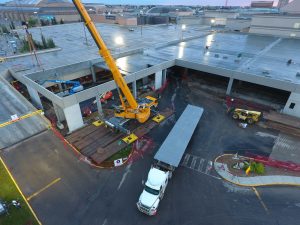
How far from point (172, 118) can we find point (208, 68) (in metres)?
15.0

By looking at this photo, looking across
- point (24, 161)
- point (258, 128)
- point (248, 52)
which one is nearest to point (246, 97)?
point (258, 128)

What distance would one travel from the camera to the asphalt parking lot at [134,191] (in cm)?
1825

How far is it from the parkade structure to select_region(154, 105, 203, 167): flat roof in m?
13.4

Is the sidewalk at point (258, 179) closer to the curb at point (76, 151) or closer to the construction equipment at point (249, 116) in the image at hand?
the construction equipment at point (249, 116)

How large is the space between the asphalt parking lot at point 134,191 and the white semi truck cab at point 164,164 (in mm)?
1343

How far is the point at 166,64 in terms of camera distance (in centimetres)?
4203

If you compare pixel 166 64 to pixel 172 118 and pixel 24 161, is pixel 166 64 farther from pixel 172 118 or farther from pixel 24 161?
pixel 24 161

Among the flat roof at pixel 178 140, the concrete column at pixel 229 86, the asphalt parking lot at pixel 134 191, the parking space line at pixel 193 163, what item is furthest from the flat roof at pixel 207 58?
the parking space line at pixel 193 163

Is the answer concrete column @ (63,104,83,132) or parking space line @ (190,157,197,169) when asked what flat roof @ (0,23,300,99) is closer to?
concrete column @ (63,104,83,132)

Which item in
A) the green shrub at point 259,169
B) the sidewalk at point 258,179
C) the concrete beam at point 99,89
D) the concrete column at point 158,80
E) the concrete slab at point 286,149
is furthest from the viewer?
the concrete column at point 158,80

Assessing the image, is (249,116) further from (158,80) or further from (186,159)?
(158,80)

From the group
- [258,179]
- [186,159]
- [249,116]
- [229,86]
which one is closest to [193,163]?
[186,159]

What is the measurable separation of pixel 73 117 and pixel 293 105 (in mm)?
36680

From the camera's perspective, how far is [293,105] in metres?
32.0
